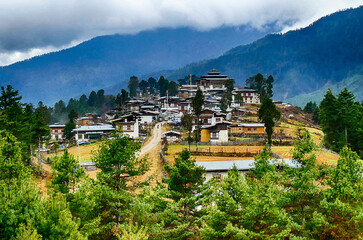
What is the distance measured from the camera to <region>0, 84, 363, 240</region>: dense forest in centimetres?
1745

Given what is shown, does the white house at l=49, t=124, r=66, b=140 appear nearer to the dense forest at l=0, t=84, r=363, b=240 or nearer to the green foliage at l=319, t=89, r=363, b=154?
the green foliage at l=319, t=89, r=363, b=154

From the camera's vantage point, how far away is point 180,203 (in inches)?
892

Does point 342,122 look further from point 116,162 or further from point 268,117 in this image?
point 116,162

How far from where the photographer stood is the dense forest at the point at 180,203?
17453mm

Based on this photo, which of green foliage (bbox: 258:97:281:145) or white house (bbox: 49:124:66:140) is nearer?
green foliage (bbox: 258:97:281:145)

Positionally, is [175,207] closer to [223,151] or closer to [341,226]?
[341,226]

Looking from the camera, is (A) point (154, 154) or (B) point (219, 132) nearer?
(A) point (154, 154)

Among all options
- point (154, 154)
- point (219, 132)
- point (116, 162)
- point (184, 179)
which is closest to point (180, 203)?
point (184, 179)

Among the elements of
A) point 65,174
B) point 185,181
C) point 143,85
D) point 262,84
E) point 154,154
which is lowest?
point 154,154

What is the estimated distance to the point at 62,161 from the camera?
23.1 m

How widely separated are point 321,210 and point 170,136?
177 ft

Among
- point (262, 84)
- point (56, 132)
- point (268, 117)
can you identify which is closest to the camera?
point (268, 117)

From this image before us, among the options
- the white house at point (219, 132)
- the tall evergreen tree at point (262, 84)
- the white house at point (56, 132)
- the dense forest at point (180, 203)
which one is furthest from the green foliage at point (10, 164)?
the tall evergreen tree at point (262, 84)

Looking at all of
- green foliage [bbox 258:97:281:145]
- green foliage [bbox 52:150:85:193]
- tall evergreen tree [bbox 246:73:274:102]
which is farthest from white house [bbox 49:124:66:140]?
green foliage [bbox 52:150:85:193]
